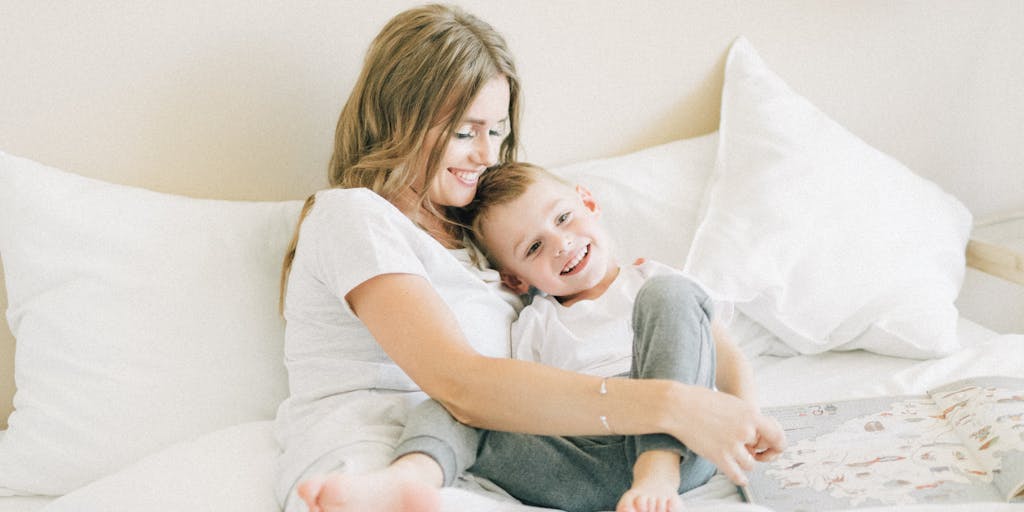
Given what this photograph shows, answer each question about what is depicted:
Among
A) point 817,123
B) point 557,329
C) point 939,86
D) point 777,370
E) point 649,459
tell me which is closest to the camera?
point 649,459

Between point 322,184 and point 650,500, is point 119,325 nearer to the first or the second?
point 322,184

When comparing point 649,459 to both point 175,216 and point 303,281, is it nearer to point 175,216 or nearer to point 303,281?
point 303,281

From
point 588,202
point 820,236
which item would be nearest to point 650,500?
point 588,202

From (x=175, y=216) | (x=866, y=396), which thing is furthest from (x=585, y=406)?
(x=175, y=216)

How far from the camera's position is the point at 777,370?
1529mm

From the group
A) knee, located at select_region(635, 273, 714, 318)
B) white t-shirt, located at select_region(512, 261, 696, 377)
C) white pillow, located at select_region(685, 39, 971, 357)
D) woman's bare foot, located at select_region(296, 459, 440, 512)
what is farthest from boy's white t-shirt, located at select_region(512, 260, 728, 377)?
woman's bare foot, located at select_region(296, 459, 440, 512)

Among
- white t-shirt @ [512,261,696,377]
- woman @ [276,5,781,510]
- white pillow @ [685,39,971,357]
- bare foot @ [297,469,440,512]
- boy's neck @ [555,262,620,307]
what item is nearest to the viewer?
bare foot @ [297,469,440,512]

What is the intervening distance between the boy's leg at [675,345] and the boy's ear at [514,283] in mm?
330

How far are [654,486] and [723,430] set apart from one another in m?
0.10

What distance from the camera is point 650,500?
975mm

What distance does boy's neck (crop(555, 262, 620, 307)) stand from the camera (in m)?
1.41

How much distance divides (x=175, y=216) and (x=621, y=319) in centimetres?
68

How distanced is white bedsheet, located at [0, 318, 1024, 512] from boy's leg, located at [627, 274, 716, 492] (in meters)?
0.06

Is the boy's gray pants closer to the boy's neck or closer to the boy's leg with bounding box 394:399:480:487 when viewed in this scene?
the boy's leg with bounding box 394:399:480:487
